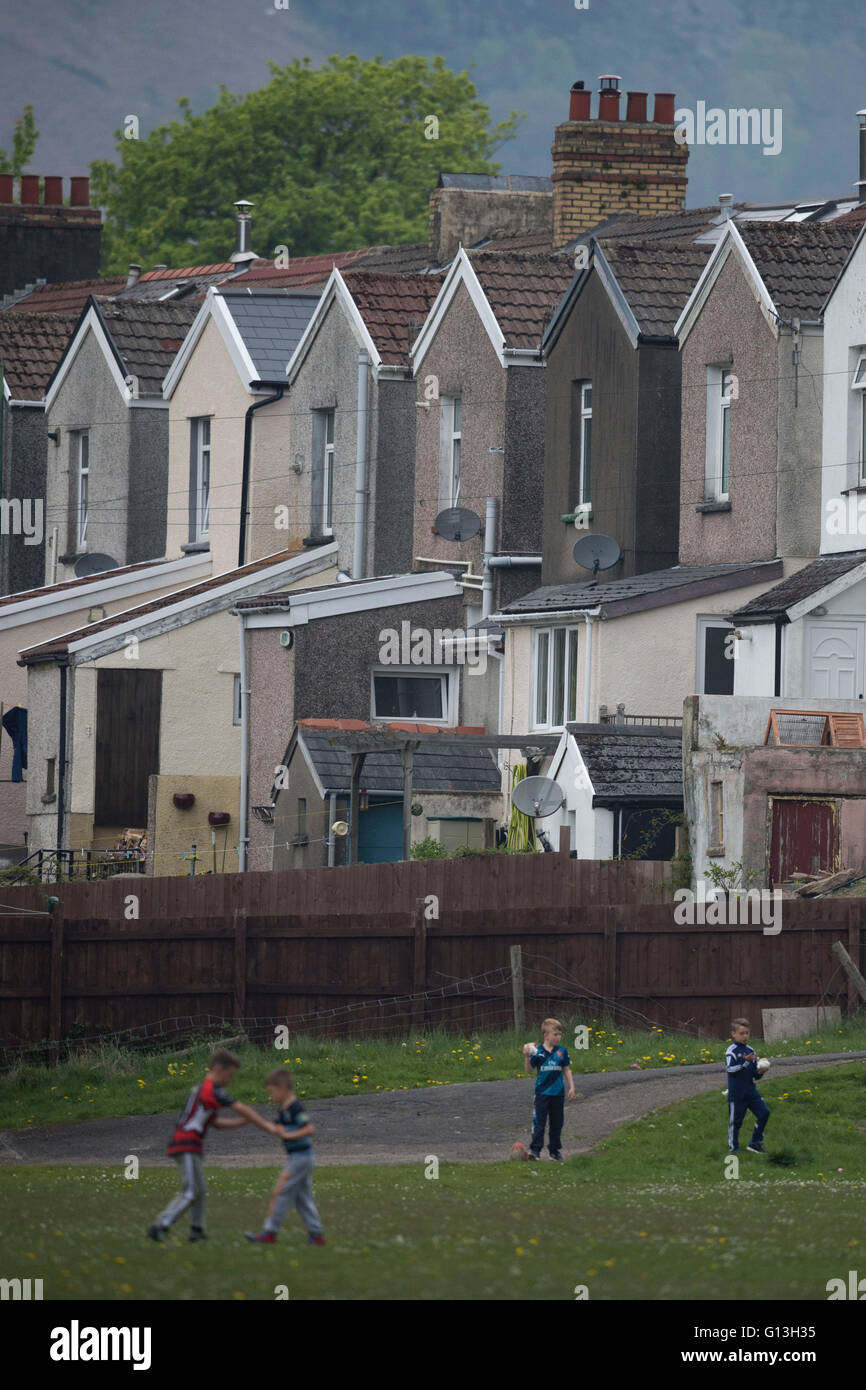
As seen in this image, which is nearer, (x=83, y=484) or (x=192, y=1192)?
(x=192, y=1192)

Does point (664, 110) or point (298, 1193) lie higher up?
point (664, 110)

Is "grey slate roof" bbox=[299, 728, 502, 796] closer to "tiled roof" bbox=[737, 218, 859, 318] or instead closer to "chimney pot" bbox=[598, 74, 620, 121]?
"tiled roof" bbox=[737, 218, 859, 318]

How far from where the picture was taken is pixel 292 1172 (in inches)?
543

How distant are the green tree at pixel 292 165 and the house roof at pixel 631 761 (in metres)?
52.1

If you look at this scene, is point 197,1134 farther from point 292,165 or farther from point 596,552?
point 292,165

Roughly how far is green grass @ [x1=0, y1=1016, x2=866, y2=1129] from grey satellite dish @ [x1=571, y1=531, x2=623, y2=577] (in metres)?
10.4

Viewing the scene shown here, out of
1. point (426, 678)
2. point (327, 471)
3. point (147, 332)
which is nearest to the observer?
point (426, 678)

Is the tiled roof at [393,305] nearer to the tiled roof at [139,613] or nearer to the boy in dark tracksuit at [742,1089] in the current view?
the tiled roof at [139,613]

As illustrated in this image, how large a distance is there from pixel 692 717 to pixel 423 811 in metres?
6.49

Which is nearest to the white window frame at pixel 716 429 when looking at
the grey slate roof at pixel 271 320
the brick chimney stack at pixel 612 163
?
the grey slate roof at pixel 271 320

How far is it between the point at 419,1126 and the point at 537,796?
9976 mm

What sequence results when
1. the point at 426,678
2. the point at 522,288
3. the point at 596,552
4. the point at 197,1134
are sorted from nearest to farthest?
1. the point at 197,1134
2. the point at 596,552
3. the point at 426,678
4. the point at 522,288

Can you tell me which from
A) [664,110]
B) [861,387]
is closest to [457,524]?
[861,387]

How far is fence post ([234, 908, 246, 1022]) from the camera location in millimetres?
26109
